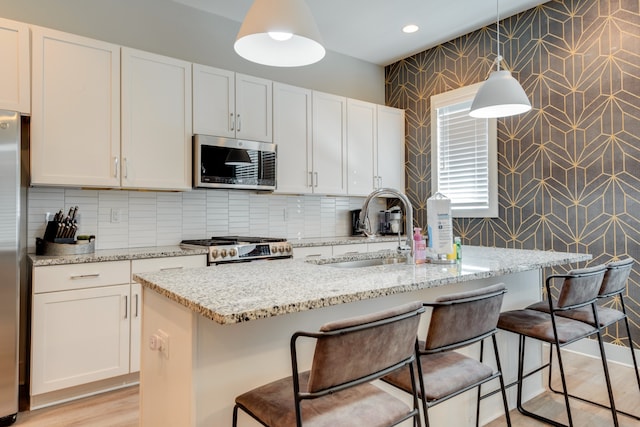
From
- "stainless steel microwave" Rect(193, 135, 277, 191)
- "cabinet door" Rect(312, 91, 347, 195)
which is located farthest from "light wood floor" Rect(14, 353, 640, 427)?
"cabinet door" Rect(312, 91, 347, 195)

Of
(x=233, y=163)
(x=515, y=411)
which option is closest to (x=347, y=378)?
(x=515, y=411)

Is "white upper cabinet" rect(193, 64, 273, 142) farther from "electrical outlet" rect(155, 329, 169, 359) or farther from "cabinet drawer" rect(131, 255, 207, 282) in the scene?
"electrical outlet" rect(155, 329, 169, 359)

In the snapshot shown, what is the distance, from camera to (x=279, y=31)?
5.09 ft

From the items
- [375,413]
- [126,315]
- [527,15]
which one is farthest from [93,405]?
[527,15]

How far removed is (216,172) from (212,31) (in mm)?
1404

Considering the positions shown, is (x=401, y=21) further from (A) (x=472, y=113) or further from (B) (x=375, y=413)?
(B) (x=375, y=413)

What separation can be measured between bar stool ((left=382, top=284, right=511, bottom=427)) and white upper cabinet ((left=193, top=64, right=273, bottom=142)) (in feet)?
8.24

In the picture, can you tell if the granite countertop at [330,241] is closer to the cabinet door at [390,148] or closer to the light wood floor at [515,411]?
the cabinet door at [390,148]

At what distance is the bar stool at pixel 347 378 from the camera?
3.24 feet

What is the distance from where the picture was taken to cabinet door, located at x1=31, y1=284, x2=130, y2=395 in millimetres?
2314

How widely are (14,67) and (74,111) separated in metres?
0.38

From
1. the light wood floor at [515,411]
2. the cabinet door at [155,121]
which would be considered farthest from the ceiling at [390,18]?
the light wood floor at [515,411]

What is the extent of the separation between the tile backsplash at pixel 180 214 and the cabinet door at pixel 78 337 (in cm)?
67

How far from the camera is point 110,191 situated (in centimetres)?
308
